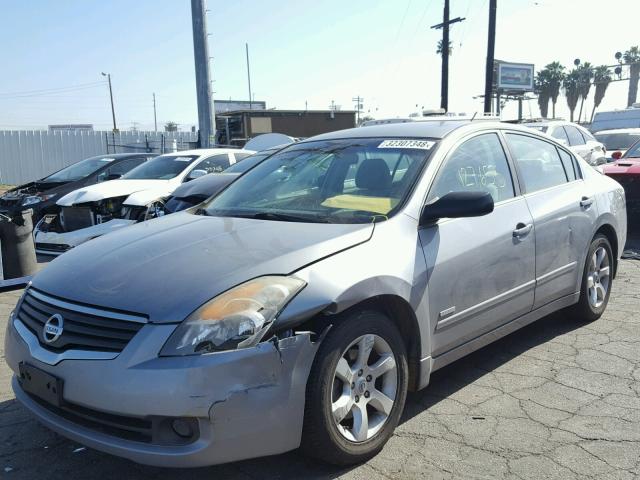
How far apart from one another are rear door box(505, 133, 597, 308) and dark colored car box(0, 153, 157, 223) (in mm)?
7268

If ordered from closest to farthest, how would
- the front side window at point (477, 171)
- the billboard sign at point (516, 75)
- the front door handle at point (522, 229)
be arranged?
the front side window at point (477, 171) → the front door handle at point (522, 229) → the billboard sign at point (516, 75)

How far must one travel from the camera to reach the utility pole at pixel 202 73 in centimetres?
1472

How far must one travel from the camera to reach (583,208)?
4.59 metres

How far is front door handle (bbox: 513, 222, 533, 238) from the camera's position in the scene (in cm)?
381

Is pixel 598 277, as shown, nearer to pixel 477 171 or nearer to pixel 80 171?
pixel 477 171

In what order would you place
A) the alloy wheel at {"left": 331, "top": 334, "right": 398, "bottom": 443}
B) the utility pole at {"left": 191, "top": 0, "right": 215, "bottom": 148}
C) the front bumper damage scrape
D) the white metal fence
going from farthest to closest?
the white metal fence
the utility pole at {"left": 191, "top": 0, "right": 215, "bottom": 148}
the alloy wheel at {"left": 331, "top": 334, "right": 398, "bottom": 443}
the front bumper damage scrape

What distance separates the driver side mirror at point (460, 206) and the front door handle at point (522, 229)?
720 millimetres

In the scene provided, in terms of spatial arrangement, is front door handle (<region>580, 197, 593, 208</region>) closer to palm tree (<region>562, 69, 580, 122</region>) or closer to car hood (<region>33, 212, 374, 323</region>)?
car hood (<region>33, 212, 374, 323</region>)

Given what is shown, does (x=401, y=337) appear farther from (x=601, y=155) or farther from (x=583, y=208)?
(x=601, y=155)

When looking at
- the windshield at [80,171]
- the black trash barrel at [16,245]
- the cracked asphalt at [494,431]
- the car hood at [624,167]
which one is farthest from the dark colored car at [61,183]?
the car hood at [624,167]

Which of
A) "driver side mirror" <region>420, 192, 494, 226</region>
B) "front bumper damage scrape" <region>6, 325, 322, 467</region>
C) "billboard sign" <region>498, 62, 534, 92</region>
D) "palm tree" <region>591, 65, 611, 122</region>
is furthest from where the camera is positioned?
"palm tree" <region>591, 65, 611, 122</region>

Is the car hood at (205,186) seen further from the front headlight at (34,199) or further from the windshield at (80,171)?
the windshield at (80,171)

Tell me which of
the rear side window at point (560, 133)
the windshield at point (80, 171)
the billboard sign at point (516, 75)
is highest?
the billboard sign at point (516, 75)

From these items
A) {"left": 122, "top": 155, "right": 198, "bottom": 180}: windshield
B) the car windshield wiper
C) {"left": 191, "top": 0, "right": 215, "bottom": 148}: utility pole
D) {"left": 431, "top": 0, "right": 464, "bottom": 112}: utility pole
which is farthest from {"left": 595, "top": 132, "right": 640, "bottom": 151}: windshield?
the car windshield wiper
